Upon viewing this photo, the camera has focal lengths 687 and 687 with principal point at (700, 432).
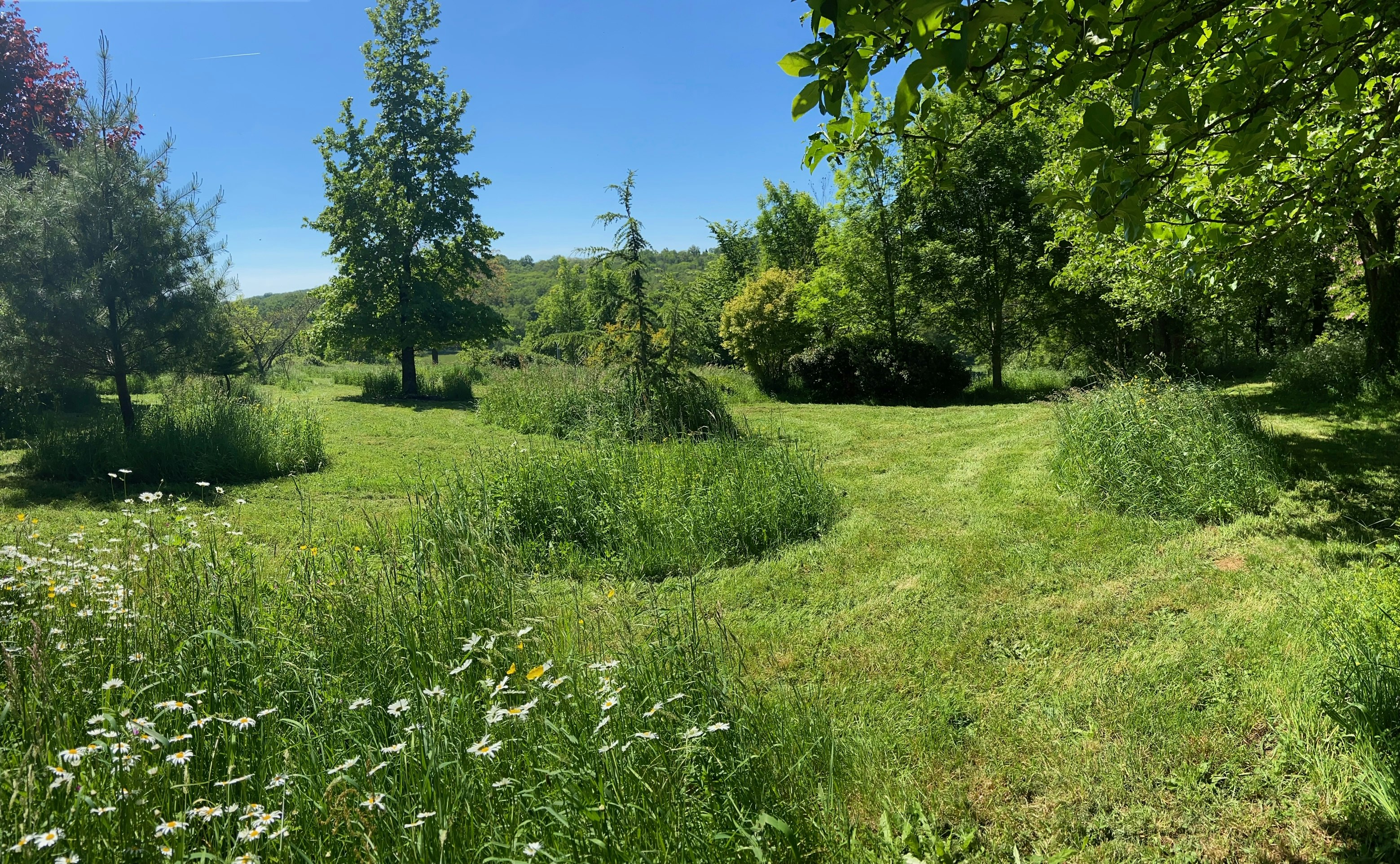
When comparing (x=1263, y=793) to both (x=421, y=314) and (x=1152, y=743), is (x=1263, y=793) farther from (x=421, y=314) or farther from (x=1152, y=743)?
(x=421, y=314)

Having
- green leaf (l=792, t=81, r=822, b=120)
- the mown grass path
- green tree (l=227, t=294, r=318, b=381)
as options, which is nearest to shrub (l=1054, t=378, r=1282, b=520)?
the mown grass path

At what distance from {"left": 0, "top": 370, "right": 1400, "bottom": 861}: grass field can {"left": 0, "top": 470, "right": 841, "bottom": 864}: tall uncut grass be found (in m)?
0.58

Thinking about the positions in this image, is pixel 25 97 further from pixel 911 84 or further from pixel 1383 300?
pixel 1383 300

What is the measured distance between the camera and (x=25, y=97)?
1163cm

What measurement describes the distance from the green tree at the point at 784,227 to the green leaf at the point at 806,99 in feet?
114

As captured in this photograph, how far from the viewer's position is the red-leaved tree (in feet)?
37.2

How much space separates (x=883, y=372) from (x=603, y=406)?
9.79 m

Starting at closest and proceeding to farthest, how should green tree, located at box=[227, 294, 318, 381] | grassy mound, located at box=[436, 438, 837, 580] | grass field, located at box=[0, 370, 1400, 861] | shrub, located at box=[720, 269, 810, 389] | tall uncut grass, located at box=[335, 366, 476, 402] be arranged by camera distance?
1. grass field, located at box=[0, 370, 1400, 861]
2. grassy mound, located at box=[436, 438, 837, 580]
3. tall uncut grass, located at box=[335, 366, 476, 402]
4. shrub, located at box=[720, 269, 810, 389]
5. green tree, located at box=[227, 294, 318, 381]

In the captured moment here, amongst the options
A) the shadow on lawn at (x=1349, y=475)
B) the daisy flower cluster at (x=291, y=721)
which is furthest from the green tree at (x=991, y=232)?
the daisy flower cluster at (x=291, y=721)

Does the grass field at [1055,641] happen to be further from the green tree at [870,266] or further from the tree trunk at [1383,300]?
the green tree at [870,266]

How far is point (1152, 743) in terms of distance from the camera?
297 centimetres

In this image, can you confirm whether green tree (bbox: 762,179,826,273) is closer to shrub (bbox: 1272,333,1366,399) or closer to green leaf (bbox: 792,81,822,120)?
shrub (bbox: 1272,333,1366,399)

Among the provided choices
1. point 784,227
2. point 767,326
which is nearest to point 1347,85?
point 767,326

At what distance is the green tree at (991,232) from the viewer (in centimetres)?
1733
